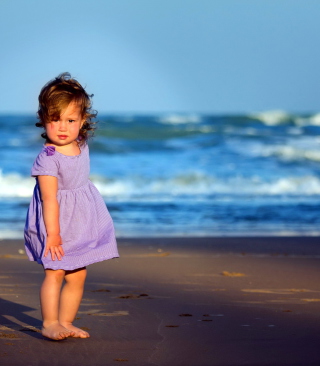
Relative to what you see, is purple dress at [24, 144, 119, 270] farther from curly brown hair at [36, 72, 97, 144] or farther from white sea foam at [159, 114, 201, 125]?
white sea foam at [159, 114, 201, 125]

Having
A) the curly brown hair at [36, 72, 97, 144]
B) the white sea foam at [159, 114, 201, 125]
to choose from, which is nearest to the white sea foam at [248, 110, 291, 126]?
the white sea foam at [159, 114, 201, 125]

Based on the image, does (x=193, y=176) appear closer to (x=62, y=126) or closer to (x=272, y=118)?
(x=62, y=126)

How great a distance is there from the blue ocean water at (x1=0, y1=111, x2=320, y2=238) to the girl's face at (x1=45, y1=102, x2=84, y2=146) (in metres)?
4.17

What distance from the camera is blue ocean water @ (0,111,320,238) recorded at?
8.69m

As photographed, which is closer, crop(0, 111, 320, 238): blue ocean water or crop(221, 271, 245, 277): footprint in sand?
crop(221, 271, 245, 277): footprint in sand

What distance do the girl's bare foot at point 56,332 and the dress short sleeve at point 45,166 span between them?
0.65 metres

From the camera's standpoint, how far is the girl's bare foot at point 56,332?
310 centimetres

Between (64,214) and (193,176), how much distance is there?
12.9 metres

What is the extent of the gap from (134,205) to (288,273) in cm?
607

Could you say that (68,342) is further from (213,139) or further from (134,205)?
(213,139)

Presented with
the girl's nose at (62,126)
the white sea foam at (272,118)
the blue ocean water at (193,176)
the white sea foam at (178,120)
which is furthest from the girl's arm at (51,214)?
the white sea foam at (272,118)

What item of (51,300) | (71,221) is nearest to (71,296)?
(51,300)

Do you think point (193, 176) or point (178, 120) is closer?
point (193, 176)

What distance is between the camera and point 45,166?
321cm
